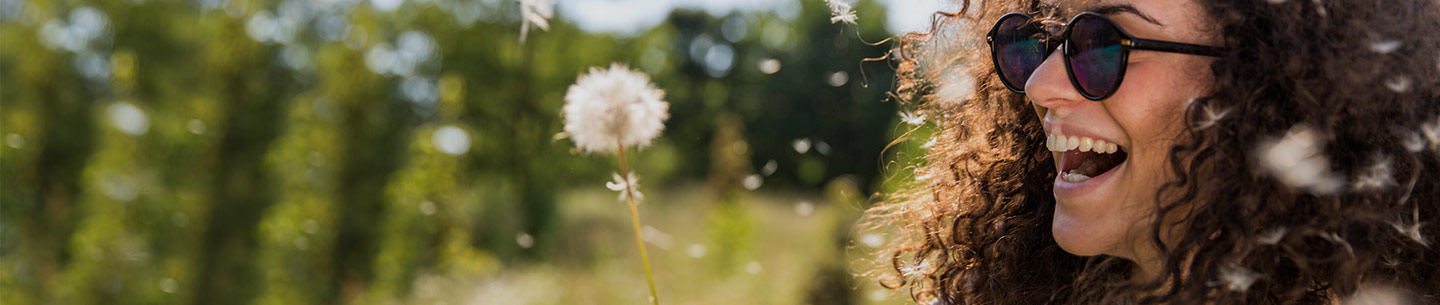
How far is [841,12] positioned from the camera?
1706mm

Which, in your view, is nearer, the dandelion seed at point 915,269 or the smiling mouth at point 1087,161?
the smiling mouth at point 1087,161

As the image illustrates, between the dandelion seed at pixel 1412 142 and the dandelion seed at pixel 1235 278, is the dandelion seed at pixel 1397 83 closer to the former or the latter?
the dandelion seed at pixel 1412 142

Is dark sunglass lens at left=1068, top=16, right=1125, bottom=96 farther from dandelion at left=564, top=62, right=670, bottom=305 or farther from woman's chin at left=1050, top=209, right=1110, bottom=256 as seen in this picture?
dandelion at left=564, top=62, right=670, bottom=305

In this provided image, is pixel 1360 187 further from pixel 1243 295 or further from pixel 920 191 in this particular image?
pixel 920 191

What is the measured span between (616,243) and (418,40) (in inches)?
171

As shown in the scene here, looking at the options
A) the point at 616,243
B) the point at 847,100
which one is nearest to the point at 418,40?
the point at 616,243

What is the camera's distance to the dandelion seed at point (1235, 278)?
4.07 feet

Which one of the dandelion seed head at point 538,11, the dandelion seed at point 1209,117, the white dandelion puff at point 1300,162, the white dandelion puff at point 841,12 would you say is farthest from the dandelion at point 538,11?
the white dandelion puff at point 1300,162

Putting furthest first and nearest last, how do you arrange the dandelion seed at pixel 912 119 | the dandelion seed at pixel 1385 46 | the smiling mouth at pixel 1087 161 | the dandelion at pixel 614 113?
1. the dandelion seed at pixel 912 119
2. the dandelion at pixel 614 113
3. the smiling mouth at pixel 1087 161
4. the dandelion seed at pixel 1385 46

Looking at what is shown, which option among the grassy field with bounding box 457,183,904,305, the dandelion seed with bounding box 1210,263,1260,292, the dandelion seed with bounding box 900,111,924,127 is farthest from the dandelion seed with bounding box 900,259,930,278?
the dandelion seed with bounding box 1210,263,1260,292

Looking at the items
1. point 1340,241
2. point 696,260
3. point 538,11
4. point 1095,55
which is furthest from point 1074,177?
point 696,260

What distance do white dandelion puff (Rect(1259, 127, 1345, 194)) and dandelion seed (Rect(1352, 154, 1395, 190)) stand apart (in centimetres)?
2

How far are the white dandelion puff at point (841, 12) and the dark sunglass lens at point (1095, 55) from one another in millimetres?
453

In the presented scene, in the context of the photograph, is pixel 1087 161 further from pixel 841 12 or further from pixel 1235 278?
pixel 841 12
